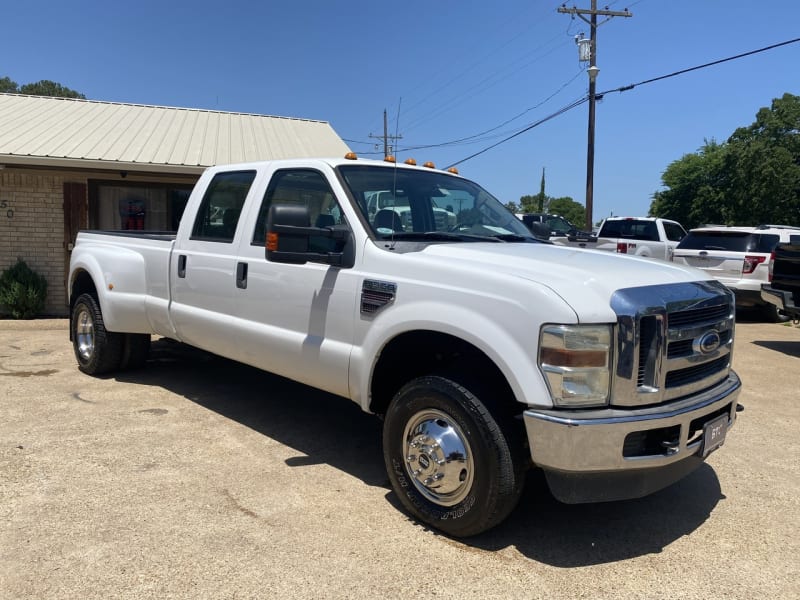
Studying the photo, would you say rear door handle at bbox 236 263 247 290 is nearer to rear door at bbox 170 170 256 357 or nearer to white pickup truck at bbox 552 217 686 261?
rear door at bbox 170 170 256 357

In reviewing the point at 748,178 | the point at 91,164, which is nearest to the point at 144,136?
the point at 91,164

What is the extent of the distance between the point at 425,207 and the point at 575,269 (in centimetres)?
146

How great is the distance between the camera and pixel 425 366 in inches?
148

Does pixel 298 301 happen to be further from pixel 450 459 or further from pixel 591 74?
pixel 591 74

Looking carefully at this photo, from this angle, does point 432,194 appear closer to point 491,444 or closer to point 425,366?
point 425,366

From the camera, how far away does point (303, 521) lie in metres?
3.49

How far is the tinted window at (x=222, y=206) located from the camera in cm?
490

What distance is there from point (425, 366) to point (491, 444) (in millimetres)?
794

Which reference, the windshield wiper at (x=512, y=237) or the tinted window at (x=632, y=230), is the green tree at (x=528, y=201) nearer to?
the tinted window at (x=632, y=230)

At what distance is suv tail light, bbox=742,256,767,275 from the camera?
1174 centimetres

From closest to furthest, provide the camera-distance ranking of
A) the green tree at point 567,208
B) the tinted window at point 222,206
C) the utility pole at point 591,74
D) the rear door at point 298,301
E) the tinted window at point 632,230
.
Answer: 1. the rear door at point 298,301
2. the tinted window at point 222,206
3. the tinted window at point 632,230
4. the utility pole at point 591,74
5. the green tree at point 567,208

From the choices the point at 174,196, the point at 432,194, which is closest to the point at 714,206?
the point at 174,196

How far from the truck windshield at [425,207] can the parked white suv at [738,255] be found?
8.74 meters

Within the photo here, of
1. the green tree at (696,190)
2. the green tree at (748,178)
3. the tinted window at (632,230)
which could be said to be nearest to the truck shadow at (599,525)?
the tinted window at (632,230)
